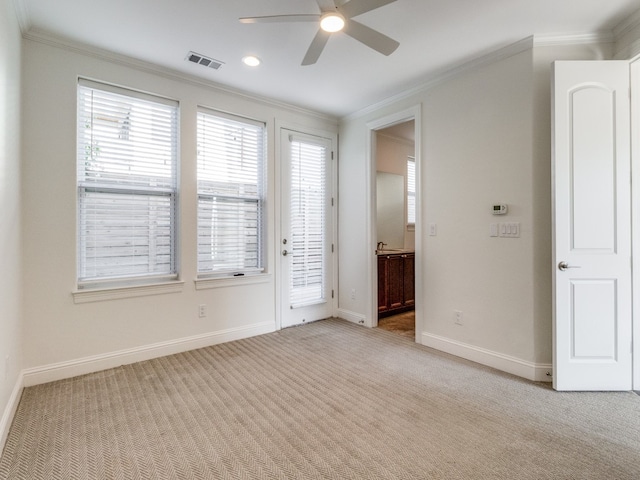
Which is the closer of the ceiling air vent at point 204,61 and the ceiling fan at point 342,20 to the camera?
the ceiling fan at point 342,20

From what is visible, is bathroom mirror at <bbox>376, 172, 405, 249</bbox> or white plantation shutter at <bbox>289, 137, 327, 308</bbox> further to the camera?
bathroom mirror at <bbox>376, 172, 405, 249</bbox>

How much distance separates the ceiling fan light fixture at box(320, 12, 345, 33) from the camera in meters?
1.97

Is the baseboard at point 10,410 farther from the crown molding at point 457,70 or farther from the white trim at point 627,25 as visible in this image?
the white trim at point 627,25

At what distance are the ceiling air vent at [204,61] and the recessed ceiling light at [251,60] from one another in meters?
0.23

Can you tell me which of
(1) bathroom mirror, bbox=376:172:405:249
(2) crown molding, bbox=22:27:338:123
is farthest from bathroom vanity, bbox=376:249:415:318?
(2) crown molding, bbox=22:27:338:123

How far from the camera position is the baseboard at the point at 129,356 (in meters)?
2.55

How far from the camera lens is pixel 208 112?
11.3 ft

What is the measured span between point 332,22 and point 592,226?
2324 mm

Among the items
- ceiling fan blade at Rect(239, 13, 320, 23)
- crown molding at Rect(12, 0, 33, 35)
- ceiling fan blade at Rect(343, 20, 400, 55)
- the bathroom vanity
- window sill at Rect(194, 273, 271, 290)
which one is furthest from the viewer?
the bathroom vanity

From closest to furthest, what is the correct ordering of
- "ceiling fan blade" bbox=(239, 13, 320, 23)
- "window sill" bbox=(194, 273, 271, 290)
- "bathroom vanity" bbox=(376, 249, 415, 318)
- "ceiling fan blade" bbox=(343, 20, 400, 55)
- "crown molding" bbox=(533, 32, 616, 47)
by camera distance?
1. "ceiling fan blade" bbox=(239, 13, 320, 23)
2. "ceiling fan blade" bbox=(343, 20, 400, 55)
3. "crown molding" bbox=(533, 32, 616, 47)
4. "window sill" bbox=(194, 273, 271, 290)
5. "bathroom vanity" bbox=(376, 249, 415, 318)

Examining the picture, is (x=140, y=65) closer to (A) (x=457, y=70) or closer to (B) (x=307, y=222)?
(B) (x=307, y=222)

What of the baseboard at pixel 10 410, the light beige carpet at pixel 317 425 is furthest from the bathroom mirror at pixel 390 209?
the baseboard at pixel 10 410

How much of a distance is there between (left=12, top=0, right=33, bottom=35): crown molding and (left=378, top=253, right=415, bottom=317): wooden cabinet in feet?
12.9

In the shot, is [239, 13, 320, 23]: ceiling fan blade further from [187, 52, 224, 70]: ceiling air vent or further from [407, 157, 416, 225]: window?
[407, 157, 416, 225]: window
